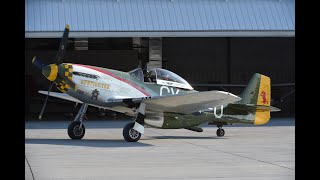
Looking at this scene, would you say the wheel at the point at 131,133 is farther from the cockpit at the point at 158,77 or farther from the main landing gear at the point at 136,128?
Answer: the cockpit at the point at 158,77

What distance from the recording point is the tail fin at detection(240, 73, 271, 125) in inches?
719

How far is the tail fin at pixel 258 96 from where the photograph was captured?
719 inches

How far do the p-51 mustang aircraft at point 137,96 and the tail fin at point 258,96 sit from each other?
1.18 meters

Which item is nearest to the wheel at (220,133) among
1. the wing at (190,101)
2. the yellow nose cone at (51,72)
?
the wing at (190,101)

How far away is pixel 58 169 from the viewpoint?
9266 mm

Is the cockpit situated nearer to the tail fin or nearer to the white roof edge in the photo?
the tail fin

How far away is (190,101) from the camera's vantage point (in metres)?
15.4

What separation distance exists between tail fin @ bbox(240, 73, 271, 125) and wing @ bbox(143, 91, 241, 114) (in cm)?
242

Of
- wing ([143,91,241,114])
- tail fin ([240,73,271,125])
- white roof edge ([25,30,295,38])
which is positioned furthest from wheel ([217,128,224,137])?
white roof edge ([25,30,295,38])

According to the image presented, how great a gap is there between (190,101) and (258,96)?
3790 mm
